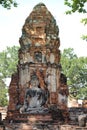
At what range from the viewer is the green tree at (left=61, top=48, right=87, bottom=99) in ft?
120

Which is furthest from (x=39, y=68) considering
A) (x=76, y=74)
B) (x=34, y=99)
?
(x=76, y=74)

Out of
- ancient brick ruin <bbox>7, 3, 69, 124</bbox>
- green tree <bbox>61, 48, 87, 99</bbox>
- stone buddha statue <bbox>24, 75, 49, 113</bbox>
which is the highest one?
green tree <bbox>61, 48, 87, 99</bbox>

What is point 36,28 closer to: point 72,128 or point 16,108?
point 16,108

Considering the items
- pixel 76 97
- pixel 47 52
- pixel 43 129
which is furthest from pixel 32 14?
pixel 76 97

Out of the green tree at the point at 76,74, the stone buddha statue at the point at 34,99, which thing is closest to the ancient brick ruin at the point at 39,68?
the stone buddha statue at the point at 34,99

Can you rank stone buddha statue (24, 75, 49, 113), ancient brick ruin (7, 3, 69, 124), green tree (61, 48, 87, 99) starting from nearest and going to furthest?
stone buddha statue (24, 75, 49, 113)
ancient brick ruin (7, 3, 69, 124)
green tree (61, 48, 87, 99)

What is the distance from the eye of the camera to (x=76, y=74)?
37000 mm

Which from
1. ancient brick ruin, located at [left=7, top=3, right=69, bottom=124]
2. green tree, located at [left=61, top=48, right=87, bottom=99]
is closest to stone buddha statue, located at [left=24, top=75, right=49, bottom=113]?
ancient brick ruin, located at [left=7, top=3, right=69, bottom=124]

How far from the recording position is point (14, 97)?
1838 cm

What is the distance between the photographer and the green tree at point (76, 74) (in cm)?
3656

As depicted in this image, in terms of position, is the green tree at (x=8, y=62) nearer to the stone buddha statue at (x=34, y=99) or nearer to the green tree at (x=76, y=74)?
the green tree at (x=76, y=74)

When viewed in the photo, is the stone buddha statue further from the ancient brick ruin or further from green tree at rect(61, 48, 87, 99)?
green tree at rect(61, 48, 87, 99)

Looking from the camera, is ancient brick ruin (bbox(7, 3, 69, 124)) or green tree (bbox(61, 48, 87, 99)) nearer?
ancient brick ruin (bbox(7, 3, 69, 124))

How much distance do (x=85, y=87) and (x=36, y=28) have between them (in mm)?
18752
